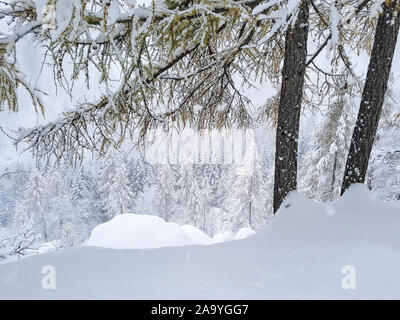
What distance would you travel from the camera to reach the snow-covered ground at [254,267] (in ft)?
5.96

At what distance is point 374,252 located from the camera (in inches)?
91.6

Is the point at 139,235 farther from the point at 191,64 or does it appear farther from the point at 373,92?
the point at 373,92

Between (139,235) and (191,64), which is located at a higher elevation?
(191,64)

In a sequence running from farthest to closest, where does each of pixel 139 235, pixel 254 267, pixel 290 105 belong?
pixel 139 235 < pixel 290 105 < pixel 254 267

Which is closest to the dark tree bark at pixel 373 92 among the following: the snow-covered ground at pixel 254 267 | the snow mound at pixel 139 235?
the snow-covered ground at pixel 254 267

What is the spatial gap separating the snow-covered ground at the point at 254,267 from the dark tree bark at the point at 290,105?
2.57 feet

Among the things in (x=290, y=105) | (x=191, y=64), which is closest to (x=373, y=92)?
(x=290, y=105)

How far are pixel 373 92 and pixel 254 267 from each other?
120 inches

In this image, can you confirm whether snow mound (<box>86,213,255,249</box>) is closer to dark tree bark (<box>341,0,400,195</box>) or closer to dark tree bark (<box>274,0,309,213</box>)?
dark tree bark (<box>274,0,309,213</box>)

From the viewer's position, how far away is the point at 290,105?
3.74 meters

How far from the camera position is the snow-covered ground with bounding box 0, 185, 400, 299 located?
1.82 meters

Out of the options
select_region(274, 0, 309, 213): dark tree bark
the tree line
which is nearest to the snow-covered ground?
select_region(274, 0, 309, 213): dark tree bark

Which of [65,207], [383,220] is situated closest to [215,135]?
[383,220]

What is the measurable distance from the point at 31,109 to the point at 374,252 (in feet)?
11.5
